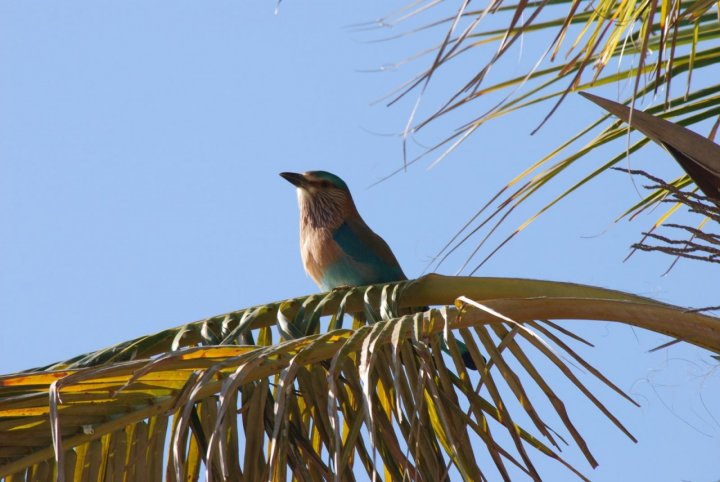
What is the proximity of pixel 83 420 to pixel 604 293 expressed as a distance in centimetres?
122

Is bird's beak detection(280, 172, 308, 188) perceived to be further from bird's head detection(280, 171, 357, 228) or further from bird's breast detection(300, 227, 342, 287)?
bird's breast detection(300, 227, 342, 287)

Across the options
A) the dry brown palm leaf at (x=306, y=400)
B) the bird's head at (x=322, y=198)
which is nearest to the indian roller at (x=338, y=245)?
the bird's head at (x=322, y=198)

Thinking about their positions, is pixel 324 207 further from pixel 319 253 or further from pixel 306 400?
pixel 306 400

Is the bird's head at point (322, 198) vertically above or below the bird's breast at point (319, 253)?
above

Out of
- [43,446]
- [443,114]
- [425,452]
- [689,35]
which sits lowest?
[425,452]

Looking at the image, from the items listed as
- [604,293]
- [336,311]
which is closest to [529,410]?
[604,293]

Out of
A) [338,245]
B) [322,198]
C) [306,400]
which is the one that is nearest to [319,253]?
[338,245]

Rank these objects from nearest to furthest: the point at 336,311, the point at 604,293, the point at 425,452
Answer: the point at 425,452, the point at 604,293, the point at 336,311

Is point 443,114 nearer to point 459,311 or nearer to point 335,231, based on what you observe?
point 459,311

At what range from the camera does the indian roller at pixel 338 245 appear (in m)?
4.57

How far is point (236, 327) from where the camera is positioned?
114 inches

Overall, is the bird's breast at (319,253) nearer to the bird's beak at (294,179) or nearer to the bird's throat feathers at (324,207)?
the bird's throat feathers at (324,207)

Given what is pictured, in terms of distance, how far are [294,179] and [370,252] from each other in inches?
32.3

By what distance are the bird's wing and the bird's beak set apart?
0.49 metres
